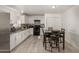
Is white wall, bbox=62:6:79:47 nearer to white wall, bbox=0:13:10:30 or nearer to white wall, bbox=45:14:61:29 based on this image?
white wall, bbox=45:14:61:29

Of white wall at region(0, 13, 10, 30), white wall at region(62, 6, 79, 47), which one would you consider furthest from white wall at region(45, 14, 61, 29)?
white wall at region(0, 13, 10, 30)

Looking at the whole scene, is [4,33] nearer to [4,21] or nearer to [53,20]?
[4,21]

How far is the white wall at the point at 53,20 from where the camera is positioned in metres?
6.02

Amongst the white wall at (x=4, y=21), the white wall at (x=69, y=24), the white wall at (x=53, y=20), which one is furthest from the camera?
the white wall at (x=53, y=20)

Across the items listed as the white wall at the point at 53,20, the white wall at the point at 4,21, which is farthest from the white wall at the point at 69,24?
the white wall at the point at 4,21

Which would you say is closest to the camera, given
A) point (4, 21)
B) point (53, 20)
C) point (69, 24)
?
point (4, 21)

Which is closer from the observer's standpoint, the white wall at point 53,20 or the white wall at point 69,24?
the white wall at point 69,24

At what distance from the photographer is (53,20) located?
22.5 feet

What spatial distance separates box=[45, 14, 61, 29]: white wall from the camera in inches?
237

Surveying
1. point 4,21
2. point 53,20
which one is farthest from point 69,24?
point 4,21

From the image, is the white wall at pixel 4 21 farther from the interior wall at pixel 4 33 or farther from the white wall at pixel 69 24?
the white wall at pixel 69 24
